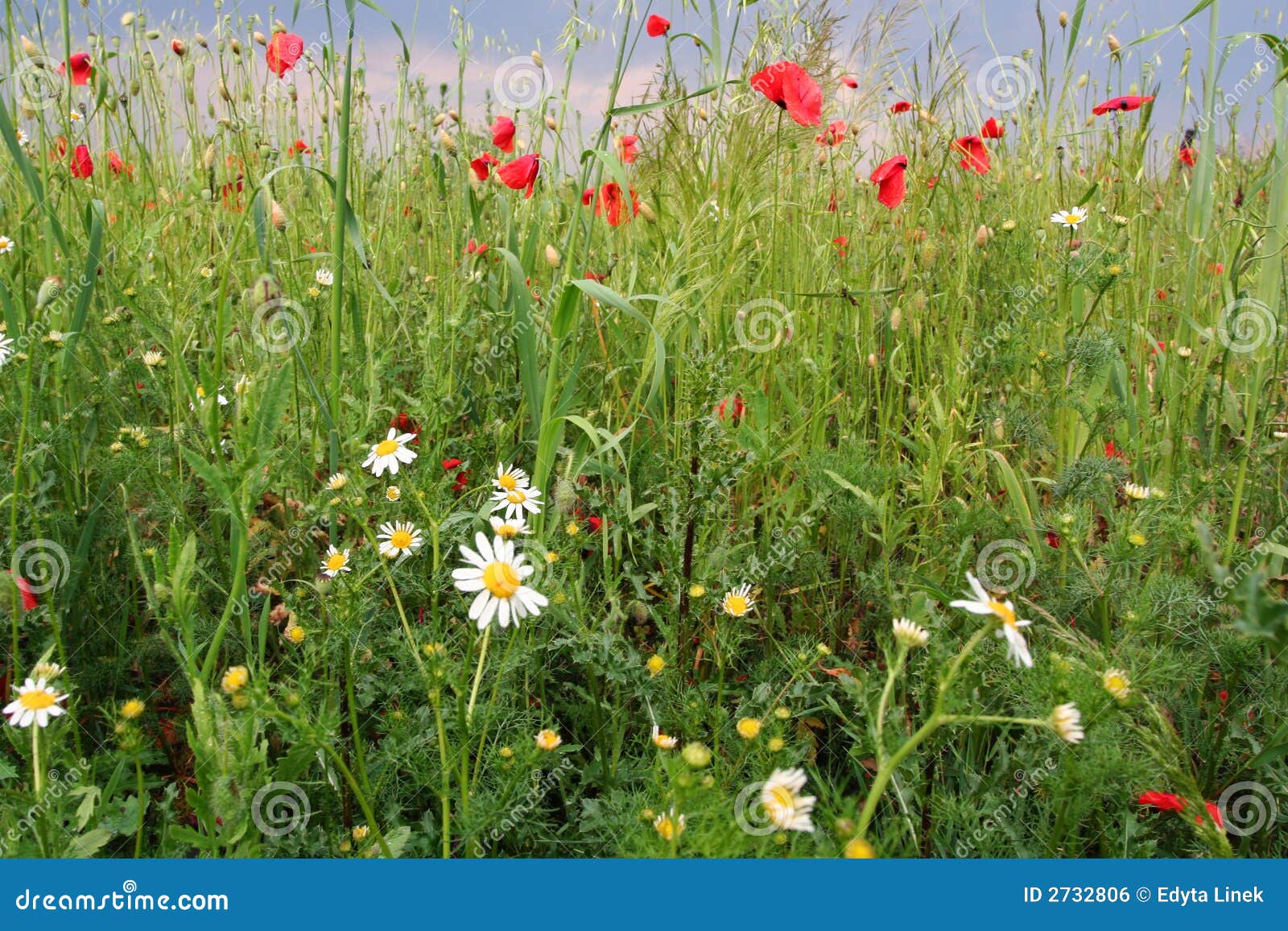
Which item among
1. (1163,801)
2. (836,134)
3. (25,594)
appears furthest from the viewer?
(836,134)

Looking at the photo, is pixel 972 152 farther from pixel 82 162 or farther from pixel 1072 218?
pixel 82 162

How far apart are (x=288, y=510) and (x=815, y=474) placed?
0.94 m

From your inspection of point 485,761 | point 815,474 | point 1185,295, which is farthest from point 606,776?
point 1185,295

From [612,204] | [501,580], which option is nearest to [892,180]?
[612,204]

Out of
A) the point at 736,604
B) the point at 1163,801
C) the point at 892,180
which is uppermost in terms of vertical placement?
the point at 892,180

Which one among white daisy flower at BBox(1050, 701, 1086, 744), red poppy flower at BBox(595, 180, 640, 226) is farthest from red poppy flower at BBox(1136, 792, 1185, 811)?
red poppy flower at BBox(595, 180, 640, 226)

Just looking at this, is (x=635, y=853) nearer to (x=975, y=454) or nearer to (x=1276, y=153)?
(x=975, y=454)

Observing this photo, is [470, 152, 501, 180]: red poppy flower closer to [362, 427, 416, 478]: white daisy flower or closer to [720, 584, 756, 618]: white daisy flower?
[362, 427, 416, 478]: white daisy flower

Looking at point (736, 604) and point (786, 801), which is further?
point (736, 604)

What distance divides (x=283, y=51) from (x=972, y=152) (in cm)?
169

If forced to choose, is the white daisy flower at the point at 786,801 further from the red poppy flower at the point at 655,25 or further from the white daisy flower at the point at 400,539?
the red poppy flower at the point at 655,25

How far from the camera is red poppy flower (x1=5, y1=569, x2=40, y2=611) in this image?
1164 mm

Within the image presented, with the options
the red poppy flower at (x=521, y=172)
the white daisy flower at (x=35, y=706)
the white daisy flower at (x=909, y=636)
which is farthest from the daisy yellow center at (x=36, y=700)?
the red poppy flower at (x=521, y=172)

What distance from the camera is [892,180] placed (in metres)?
1.98
